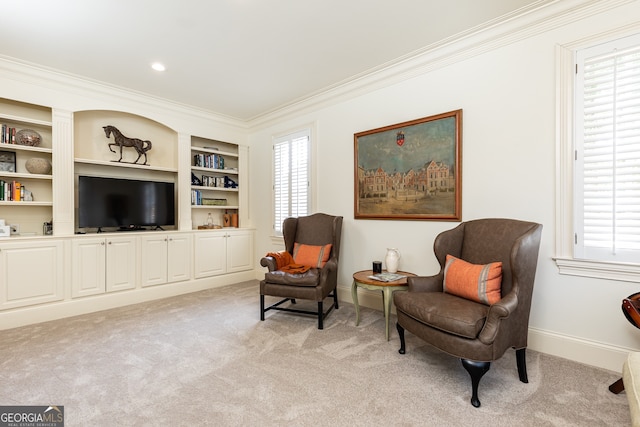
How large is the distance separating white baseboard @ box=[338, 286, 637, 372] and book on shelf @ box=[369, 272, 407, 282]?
113 centimetres

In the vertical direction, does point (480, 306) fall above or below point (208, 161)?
below

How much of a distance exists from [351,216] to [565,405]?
2.55 meters

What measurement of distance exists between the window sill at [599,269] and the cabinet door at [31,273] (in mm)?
4945

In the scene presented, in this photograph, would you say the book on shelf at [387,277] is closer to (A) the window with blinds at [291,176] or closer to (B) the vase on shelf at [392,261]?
(B) the vase on shelf at [392,261]

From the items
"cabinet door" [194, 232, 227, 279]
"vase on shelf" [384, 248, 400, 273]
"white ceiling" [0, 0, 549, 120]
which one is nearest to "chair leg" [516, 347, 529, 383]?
"vase on shelf" [384, 248, 400, 273]

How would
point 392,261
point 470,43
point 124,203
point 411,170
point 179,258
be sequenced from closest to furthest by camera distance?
point 470,43
point 392,261
point 411,170
point 124,203
point 179,258

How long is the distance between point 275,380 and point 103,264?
2.90 metres

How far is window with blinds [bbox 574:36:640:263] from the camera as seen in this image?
204 cm

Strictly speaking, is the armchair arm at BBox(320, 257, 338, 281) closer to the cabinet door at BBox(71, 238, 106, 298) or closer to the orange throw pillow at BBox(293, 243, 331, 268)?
the orange throw pillow at BBox(293, 243, 331, 268)

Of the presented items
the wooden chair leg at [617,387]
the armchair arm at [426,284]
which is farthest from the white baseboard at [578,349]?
the armchair arm at [426,284]

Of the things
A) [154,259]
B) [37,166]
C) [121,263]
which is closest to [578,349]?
[154,259]

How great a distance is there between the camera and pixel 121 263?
12.4 feet

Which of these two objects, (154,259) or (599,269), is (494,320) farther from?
(154,259)

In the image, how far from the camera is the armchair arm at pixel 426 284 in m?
2.43
